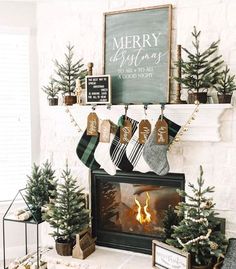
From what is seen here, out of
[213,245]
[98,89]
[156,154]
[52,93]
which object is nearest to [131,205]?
[156,154]

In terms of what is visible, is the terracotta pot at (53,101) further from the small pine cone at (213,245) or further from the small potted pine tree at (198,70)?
the small pine cone at (213,245)

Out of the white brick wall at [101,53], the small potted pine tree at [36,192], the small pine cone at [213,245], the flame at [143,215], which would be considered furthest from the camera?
the small potted pine tree at [36,192]

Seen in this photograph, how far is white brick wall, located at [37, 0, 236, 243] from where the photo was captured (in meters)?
2.36

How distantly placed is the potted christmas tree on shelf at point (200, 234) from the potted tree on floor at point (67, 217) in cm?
70

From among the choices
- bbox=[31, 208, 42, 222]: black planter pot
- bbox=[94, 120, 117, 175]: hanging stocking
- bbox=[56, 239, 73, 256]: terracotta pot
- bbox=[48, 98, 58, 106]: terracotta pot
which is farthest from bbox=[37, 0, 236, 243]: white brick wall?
bbox=[56, 239, 73, 256]: terracotta pot

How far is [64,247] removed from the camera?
2609 mm

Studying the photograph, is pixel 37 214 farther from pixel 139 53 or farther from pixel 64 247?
pixel 139 53

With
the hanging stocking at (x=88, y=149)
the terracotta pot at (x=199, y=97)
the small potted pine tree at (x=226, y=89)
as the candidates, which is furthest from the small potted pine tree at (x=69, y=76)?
the small potted pine tree at (x=226, y=89)

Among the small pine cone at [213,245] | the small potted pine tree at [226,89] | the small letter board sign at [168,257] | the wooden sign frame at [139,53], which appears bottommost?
the small letter board sign at [168,257]

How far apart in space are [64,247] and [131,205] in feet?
1.93

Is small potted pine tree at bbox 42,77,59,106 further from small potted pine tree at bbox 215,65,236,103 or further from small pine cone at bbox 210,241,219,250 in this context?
small pine cone at bbox 210,241,219,250

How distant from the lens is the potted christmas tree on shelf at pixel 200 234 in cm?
217

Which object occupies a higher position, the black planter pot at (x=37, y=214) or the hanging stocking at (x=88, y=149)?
the hanging stocking at (x=88, y=149)

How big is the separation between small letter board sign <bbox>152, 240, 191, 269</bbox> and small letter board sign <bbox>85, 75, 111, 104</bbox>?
1.06 metres
